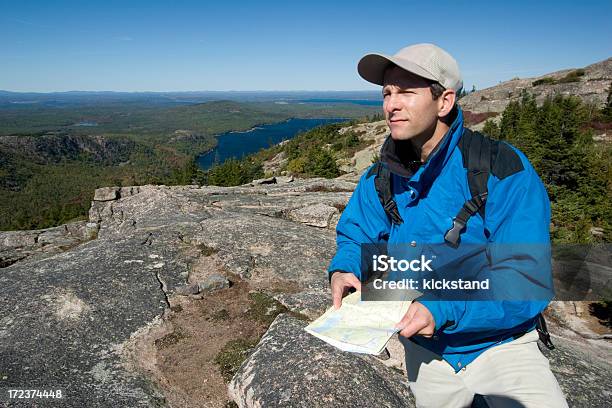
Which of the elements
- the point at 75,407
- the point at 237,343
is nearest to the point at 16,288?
the point at 75,407

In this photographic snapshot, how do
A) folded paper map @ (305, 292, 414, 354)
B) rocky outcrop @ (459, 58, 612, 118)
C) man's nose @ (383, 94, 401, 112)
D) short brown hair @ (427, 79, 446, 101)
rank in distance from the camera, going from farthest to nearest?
rocky outcrop @ (459, 58, 612, 118) < man's nose @ (383, 94, 401, 112) < short brown hair @ (427, 79, 446, 101) < folded paper map @ (305, 292, 414, 354)

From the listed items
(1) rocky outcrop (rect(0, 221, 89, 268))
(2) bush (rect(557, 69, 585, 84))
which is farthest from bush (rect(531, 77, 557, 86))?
(1) rocky outcrop (rect(0, 221, 89, 268))

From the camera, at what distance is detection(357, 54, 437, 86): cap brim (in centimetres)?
307

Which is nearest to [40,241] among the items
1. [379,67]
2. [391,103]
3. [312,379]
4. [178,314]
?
[178,314]

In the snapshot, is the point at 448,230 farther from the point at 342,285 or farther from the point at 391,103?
the point at 391,103

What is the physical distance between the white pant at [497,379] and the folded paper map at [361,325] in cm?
89

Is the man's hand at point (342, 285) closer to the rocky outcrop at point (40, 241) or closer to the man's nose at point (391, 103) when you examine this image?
the man's nose at point (391, 103)

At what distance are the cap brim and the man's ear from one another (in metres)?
0.24

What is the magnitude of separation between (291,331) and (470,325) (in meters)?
5.01

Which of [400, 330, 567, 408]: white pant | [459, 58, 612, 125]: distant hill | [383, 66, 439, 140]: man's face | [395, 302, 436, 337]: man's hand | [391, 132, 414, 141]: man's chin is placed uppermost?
[459, 58, 612, 125]: distant hill

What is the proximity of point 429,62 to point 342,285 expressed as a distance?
2.19 meters

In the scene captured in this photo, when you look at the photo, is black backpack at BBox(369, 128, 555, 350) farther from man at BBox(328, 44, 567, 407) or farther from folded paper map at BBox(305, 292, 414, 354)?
folded paper map at BBox(305, 292, 414, 354)

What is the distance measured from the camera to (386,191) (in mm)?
3701

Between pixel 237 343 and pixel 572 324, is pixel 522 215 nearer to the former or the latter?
pixel 237 343
